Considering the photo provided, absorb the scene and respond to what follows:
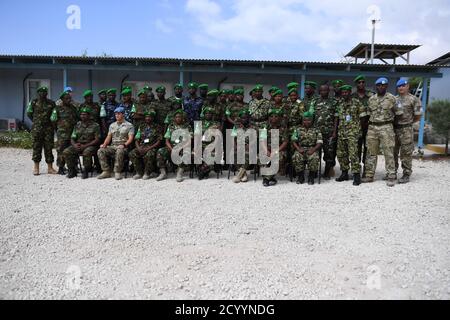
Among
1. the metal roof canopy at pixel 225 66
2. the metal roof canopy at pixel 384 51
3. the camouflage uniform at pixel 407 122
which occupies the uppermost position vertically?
the metal roof canopy at pixel 384 51

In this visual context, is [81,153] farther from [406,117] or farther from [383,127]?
[406,117]

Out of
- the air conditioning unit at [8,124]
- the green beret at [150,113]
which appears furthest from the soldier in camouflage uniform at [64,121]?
the air conditioning unit at [8,124]

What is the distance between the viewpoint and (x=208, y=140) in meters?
6.39

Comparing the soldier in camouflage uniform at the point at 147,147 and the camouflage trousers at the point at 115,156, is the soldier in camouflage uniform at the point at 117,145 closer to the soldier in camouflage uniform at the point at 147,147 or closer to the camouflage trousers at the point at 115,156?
the camouflage trousers at the point at 115,156

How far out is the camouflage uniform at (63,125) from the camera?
258 inches

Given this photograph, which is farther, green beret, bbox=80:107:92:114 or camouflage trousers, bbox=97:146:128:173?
green beret, bbox=80:107:92:114

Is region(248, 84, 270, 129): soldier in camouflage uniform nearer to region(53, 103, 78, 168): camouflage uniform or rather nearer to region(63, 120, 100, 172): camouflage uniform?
region(63, 120, 100, 172): camouflage uniform

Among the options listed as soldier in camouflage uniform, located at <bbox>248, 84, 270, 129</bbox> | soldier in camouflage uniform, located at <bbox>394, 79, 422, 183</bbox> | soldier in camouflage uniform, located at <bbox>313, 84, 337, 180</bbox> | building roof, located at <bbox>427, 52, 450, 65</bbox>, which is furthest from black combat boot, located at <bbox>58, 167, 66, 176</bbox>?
building roof, located at <bbox>427, 52, 450, 65</bbox>

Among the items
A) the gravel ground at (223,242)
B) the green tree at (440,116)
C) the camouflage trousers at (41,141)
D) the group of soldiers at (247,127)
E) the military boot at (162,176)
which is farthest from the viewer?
the green tree at (440,116)

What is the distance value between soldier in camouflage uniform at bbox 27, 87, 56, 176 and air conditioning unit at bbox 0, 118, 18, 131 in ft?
24.5

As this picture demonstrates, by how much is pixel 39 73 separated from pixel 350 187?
1240 cm

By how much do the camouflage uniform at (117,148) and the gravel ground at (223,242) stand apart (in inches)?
25.1

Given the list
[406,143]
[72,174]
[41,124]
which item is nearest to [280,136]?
[406,143]

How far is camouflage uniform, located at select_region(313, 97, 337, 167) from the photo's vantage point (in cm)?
611
